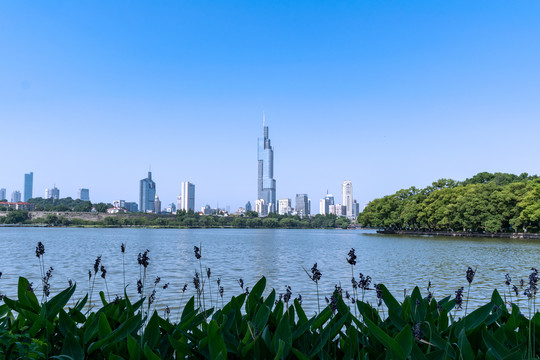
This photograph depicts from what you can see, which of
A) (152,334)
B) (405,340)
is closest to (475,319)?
(405,340)

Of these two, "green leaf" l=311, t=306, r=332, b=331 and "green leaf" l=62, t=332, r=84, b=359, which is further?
"green leaf" l=311, t=306, r=332, b=331

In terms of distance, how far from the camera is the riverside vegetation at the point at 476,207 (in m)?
60.3

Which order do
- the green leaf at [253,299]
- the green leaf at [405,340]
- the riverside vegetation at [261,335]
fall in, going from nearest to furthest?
1. the green leaf at [405,340]
2. the riverside vegetation at [261,335]
3. the green leaf at [253,299]

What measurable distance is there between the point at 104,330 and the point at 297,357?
3.82 feet

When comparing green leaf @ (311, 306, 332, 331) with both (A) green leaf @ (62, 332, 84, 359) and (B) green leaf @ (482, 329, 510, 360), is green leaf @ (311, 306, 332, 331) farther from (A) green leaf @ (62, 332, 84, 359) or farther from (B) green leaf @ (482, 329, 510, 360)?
(A) green leaf @ (62, 332, 84, 359)

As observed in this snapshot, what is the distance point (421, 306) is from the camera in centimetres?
338

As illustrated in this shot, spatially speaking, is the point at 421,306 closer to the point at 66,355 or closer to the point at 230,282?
the point at 66,355

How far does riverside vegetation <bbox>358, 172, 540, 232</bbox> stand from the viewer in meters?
60.3

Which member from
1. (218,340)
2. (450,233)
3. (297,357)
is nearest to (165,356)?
(218,340)

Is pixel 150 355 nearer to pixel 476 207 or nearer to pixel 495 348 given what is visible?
pixel 495 348

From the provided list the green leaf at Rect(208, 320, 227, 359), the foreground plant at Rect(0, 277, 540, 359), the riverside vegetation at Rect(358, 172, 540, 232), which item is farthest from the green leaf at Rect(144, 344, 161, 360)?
the riverside vegetation at Rect(358, 172, 540, 232)

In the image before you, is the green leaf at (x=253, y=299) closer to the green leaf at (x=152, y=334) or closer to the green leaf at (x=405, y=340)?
the green leaf at (x=152, y=334)

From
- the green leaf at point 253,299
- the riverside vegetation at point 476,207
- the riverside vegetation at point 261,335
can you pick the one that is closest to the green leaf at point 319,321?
the riverside vegetation at point 261,335

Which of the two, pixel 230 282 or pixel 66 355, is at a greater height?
pixel 66 355
